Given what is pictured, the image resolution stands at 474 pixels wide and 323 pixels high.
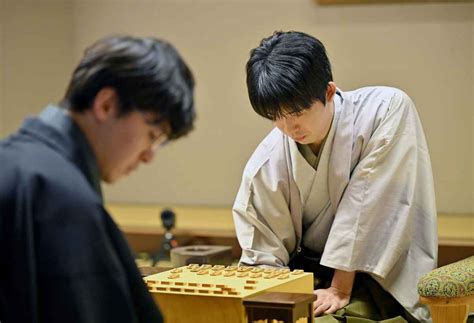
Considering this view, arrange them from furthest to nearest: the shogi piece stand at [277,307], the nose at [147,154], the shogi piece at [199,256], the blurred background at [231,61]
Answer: the blurred background at [231,61], the shogi piece at [199,256], the shogi piece stand at [277,307], the nose at [147,154]

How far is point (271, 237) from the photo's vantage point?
11.1 ft

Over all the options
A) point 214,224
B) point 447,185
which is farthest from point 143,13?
point 447,185

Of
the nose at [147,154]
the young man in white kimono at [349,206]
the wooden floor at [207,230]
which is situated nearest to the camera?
the nose at [147,154]

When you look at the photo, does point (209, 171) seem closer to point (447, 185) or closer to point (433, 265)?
point (447, 185)

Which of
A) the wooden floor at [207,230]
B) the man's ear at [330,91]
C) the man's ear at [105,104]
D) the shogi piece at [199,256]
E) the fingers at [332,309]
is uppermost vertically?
the man's ear at [105,104]

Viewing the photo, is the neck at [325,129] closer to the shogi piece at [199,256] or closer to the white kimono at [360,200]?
the white kimono at [360,200]

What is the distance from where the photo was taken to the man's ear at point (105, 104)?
169 centimetres

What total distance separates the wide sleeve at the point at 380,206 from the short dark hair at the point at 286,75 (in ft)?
1.23

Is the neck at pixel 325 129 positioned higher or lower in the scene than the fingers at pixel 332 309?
higher

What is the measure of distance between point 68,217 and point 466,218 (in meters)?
4.75

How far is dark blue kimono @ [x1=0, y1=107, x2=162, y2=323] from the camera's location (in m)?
1.60

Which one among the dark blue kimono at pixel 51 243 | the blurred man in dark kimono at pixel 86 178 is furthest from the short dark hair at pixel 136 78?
the dark blue kimono at pixel 51 243

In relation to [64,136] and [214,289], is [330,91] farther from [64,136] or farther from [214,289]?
[64,136]

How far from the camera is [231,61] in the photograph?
22.3 ft
